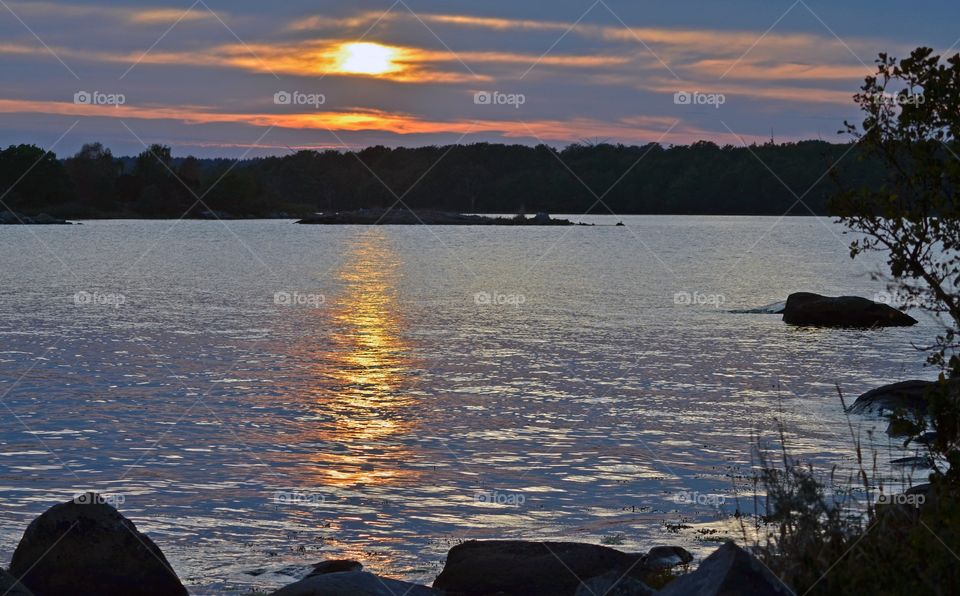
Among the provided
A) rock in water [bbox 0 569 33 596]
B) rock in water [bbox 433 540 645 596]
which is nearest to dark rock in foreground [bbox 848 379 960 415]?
rock in water [bbox 433 540 645 596]

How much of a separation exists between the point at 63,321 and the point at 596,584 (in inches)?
1499

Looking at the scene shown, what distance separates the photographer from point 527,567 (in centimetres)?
1221

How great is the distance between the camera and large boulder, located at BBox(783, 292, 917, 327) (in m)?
45.4

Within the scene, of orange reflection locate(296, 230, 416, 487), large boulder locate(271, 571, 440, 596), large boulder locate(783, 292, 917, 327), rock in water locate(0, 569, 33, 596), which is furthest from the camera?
large boulder locate(783, 292, 917, 327)

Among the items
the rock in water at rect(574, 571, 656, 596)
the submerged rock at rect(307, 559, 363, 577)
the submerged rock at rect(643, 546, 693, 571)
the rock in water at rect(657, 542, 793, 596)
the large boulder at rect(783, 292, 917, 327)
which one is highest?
the large boulder at rect(783, 292, 917, 327)

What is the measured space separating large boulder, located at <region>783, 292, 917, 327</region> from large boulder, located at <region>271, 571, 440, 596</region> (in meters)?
37.5

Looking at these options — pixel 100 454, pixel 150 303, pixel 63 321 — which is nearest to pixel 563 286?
pixel 150 303

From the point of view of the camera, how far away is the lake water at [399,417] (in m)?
15.1

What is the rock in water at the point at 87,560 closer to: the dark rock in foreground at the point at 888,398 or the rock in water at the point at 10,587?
the rock in water at the point at 10,587

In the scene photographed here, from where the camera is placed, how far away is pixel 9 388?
26.4m

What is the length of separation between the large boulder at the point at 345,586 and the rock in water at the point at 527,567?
42.9 inches

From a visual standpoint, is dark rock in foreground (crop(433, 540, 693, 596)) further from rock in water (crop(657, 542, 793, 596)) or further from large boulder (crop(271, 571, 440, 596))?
rock in water (crop(657, 542, 793, 596))

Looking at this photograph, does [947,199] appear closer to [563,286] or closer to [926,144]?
[926,144]

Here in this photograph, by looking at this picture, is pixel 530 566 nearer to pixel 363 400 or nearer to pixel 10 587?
pixel 10 587
